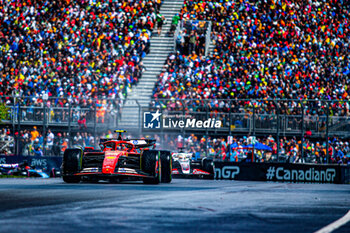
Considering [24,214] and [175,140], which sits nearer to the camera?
[24,214]

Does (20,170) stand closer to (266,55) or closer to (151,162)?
(151,162)

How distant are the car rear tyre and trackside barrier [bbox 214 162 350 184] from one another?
9708mm

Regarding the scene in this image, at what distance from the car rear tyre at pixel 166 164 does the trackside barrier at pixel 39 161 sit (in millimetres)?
10870

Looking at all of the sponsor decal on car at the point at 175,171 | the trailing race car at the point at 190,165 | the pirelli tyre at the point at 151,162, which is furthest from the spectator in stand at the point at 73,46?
the pirelli tyre at the point at 151,162

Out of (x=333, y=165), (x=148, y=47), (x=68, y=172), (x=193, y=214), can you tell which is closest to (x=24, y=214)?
(x=193, y=214)

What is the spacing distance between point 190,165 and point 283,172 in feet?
13.3

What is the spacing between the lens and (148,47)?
122 feet

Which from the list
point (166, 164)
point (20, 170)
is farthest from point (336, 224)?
point (20, 170)

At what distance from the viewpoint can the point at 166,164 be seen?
17344 mm

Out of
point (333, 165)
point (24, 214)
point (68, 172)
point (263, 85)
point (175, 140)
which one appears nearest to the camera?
point (24, 214)

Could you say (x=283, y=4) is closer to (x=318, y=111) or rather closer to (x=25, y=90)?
(x=318, y=111)

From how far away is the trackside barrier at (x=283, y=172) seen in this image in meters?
26.0

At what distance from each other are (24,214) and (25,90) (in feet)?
89.5

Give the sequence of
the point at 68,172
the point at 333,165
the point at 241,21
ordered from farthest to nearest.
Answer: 1. the point at 241,21
2. the point at 333,165
3. the point at 68,172
